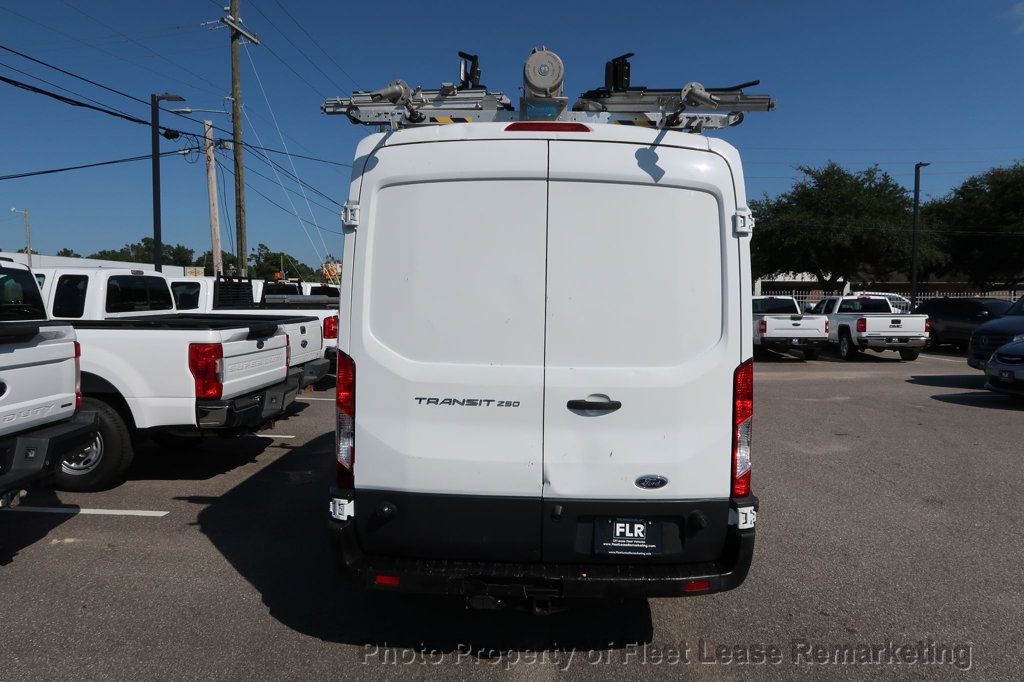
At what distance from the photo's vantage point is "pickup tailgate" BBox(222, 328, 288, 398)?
602 centimetres

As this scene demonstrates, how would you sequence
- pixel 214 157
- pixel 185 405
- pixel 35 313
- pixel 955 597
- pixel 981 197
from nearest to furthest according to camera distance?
pixel 955 597 < pixel 35 313 < pixel 185 405 < pixel 214 157 < pixel 981 197

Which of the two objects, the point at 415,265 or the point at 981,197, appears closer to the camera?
the point at 415,265

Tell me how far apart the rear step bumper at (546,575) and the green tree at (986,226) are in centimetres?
3719

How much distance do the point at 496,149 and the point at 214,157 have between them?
23300mm

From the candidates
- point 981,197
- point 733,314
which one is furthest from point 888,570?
point 981,197

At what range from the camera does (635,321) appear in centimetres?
313

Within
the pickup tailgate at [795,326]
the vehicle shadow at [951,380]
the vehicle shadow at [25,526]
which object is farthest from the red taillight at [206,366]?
the pickup tailgate at [795,326]

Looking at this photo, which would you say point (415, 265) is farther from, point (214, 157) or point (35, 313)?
point (214, 157)

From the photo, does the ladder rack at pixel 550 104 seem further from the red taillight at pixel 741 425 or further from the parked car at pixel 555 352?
the red taillight at pixel 741 425

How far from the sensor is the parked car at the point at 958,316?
20516 millimetres

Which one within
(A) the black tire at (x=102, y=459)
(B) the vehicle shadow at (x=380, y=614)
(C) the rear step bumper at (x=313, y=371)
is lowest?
(B) the vehicle shadow at (x=380, y=614)

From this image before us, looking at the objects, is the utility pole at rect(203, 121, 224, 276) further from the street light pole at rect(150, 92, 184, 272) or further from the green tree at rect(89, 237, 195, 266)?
the green tree at rect(89, 237, 195, 266)

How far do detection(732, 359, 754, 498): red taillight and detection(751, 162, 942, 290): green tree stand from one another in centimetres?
3194

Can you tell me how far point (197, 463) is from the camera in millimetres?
7375
